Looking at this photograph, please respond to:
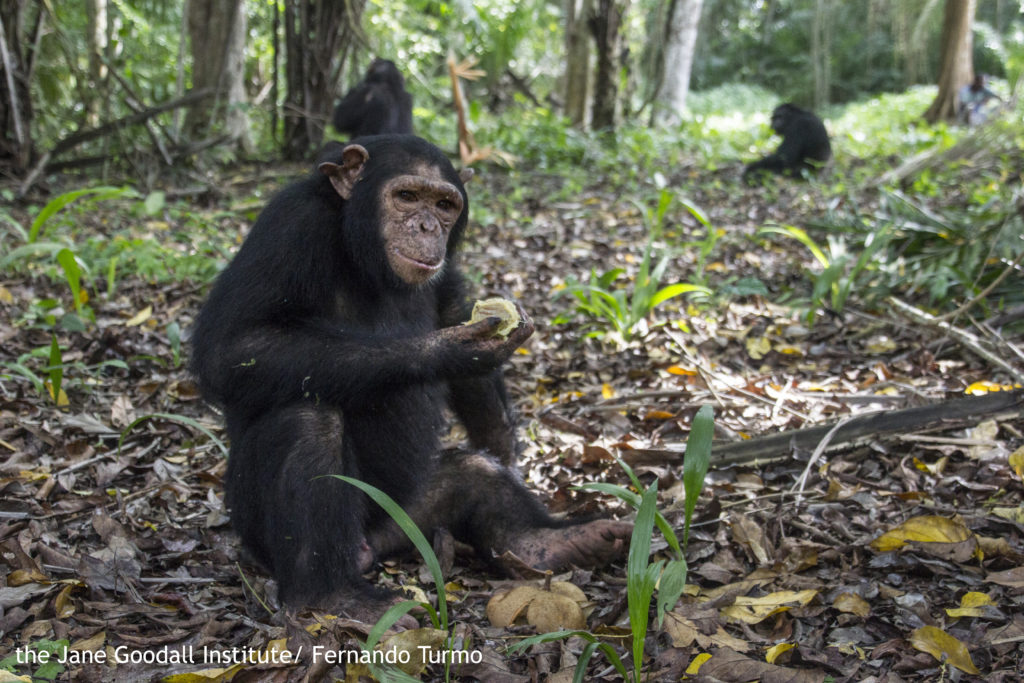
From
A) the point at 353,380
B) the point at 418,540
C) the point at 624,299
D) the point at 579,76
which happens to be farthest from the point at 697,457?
the point at 579,76

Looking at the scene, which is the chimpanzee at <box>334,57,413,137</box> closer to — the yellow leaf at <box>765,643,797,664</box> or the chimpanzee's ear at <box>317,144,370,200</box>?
the chimpanzee's ear at <box>317,144,370,200</box>

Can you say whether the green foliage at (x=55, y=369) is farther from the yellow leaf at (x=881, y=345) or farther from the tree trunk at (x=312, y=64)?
the tree trunk at (x=312, y=64)

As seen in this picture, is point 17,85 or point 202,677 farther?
point 17,85

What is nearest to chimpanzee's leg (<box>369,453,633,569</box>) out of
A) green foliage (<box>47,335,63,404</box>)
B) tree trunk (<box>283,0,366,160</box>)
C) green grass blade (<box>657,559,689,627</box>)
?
green grass blade (<box>657,559,689,627</box>)

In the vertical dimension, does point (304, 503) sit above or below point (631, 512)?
above

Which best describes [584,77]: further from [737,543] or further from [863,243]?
[737,543]

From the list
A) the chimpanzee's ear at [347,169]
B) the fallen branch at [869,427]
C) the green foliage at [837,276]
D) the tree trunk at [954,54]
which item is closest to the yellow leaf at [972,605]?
the fallen branch at [869,427]

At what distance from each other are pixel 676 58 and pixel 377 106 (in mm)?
8681

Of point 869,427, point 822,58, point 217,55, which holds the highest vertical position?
point 822,58

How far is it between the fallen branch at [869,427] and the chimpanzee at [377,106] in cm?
789

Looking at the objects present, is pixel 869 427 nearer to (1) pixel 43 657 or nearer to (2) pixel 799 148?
(1) pixel 43 657

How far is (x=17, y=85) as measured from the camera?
9586 mm

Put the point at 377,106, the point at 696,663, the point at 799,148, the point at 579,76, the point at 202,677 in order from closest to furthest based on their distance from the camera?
the point at 202,677, the point at 696,663, the point at 377,106, the point at 799,148, the point at 579,76

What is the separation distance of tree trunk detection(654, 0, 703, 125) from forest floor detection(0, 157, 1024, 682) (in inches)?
469
